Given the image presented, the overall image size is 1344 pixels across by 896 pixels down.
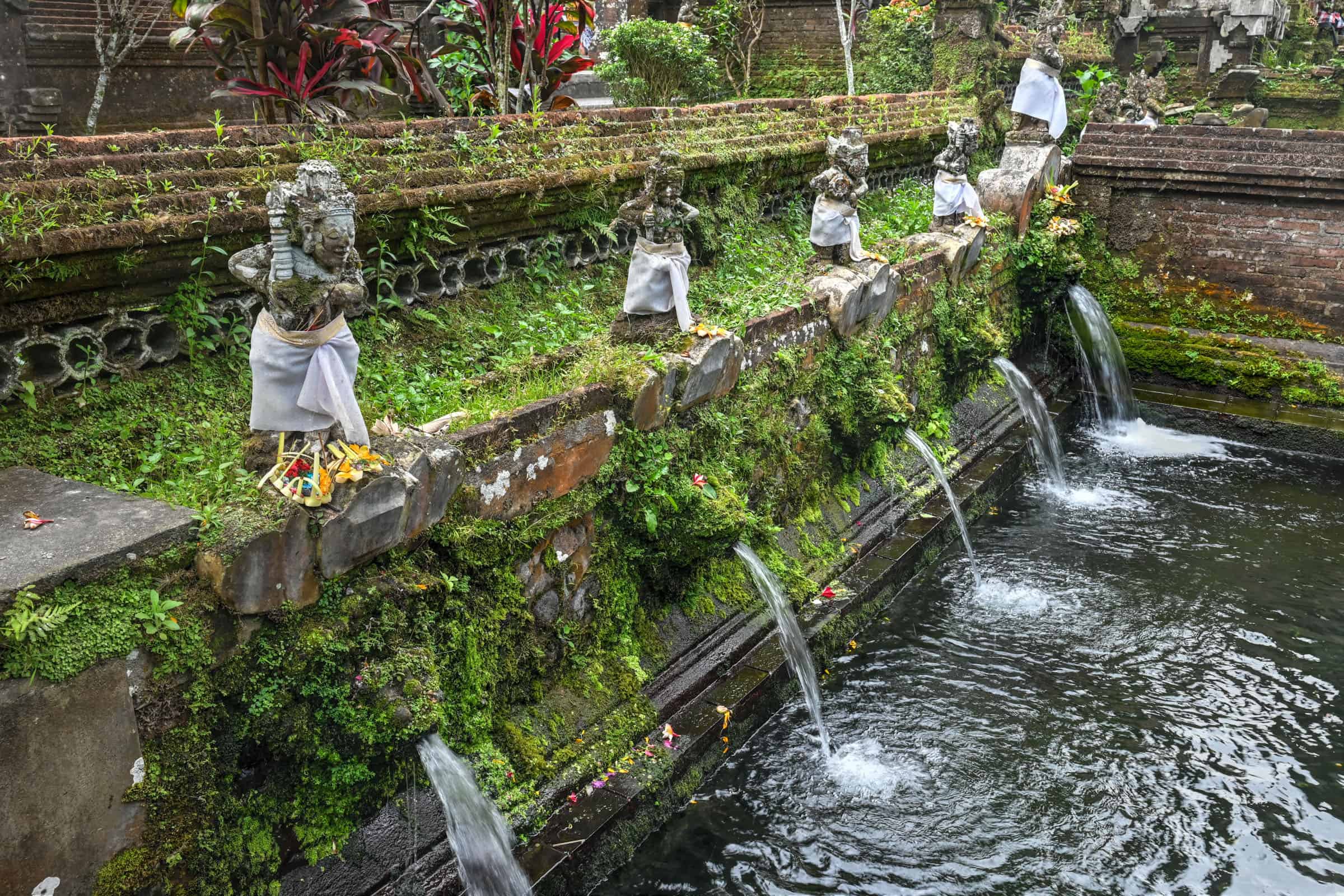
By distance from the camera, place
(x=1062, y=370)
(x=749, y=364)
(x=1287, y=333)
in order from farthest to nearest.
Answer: (x=1062, y=370)
(x=1287, y=333)
(x=749, y=364)

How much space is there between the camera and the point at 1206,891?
4625 mm

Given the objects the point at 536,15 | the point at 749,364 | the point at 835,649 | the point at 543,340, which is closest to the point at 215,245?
the point at 543,340

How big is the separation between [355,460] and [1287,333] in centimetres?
1066

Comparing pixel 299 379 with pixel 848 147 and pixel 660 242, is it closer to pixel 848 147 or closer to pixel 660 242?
pixel 660 242

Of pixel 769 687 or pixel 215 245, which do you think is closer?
pixel 215 245

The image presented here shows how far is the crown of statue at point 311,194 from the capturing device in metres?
3.39

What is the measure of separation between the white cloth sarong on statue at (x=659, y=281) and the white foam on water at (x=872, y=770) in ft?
8.05

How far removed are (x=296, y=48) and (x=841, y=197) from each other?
4.00 metres

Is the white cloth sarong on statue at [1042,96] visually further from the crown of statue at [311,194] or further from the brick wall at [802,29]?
the crown of statue at [311,194]

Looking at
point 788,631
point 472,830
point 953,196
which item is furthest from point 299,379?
point 953,196

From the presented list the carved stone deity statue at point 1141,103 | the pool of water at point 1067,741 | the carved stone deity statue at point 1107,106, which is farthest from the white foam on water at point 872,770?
the carved stone deity statue at point 1141,103

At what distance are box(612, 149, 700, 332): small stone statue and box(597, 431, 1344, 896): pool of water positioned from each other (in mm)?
2401

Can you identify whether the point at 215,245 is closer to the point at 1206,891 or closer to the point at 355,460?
the point at 355,460

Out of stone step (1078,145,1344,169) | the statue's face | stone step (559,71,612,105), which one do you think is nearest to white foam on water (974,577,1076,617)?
the statue's face
